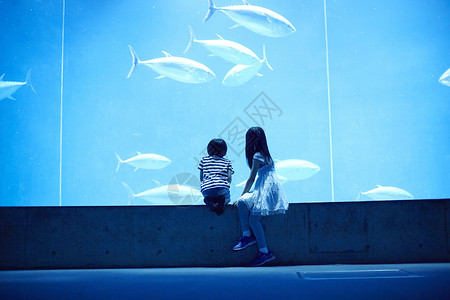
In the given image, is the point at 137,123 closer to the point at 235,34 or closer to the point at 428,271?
the point at 235,34

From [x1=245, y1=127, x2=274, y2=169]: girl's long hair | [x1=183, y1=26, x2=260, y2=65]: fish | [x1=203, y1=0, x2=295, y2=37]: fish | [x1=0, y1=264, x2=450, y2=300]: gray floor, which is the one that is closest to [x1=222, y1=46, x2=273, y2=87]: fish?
[x1=183, y1=26, x2=260, y2=65]: fish

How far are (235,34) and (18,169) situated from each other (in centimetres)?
1986

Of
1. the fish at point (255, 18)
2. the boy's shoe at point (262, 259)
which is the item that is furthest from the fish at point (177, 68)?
the boy's shoe at point (262, 259)

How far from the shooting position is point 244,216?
357 cm

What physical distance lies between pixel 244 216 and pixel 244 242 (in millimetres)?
229

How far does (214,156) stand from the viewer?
3855 mm

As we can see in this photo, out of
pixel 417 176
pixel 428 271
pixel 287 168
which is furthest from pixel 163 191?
pixel 417 176

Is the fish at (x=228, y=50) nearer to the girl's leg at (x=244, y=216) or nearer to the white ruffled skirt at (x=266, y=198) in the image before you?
the white ruffled skirt at (x=266, y=198)

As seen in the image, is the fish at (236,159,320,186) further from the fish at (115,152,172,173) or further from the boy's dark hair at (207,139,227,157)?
the boy's dark hair at (207,139,227,157)

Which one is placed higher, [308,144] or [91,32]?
[91,32]

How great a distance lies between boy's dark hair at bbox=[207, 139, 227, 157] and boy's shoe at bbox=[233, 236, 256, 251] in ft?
2.73

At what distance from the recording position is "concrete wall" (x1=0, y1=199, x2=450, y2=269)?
3.73 metres

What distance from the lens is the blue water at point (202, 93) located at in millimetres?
25062

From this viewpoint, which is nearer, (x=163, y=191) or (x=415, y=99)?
(x=163, y=191)
